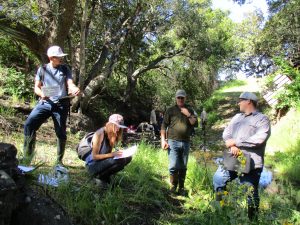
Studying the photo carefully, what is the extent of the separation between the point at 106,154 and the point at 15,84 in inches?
346

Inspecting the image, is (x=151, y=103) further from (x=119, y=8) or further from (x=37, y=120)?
(x=37, y=120)

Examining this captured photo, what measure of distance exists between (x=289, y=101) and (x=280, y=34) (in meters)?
4.09

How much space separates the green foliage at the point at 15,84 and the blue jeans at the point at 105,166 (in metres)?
8.06

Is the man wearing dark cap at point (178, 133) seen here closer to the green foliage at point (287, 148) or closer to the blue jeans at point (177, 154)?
the blue jeans at point (177, 154)

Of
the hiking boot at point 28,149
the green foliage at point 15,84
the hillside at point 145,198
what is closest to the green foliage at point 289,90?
the hillside at point 145,198

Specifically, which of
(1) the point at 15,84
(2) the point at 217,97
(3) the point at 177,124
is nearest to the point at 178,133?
(3) the point at 177,124

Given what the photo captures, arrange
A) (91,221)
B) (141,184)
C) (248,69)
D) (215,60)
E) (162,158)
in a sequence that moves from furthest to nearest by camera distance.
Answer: (248,69)
(215,60)
(162,158)
(141,184)
(91,221)

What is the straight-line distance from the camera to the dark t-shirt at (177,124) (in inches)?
266

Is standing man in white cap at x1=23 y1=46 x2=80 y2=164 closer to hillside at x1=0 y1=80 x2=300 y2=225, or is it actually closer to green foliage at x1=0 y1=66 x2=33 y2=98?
hillside at x1=0 y1=80 x2=300 y2=225

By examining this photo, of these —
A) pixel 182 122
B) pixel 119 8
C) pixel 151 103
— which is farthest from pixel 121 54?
pixel 182 122

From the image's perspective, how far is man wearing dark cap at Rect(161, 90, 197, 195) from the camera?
266 inches

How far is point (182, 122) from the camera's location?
6773 millimetres

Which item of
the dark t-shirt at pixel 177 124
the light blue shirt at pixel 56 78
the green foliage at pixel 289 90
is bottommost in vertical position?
the dark t-shirt at pixel 177 124

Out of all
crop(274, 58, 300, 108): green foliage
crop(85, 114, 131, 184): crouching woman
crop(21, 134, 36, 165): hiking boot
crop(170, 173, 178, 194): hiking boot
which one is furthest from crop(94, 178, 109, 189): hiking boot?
crop(274, 58, 300, 108): green foliage
